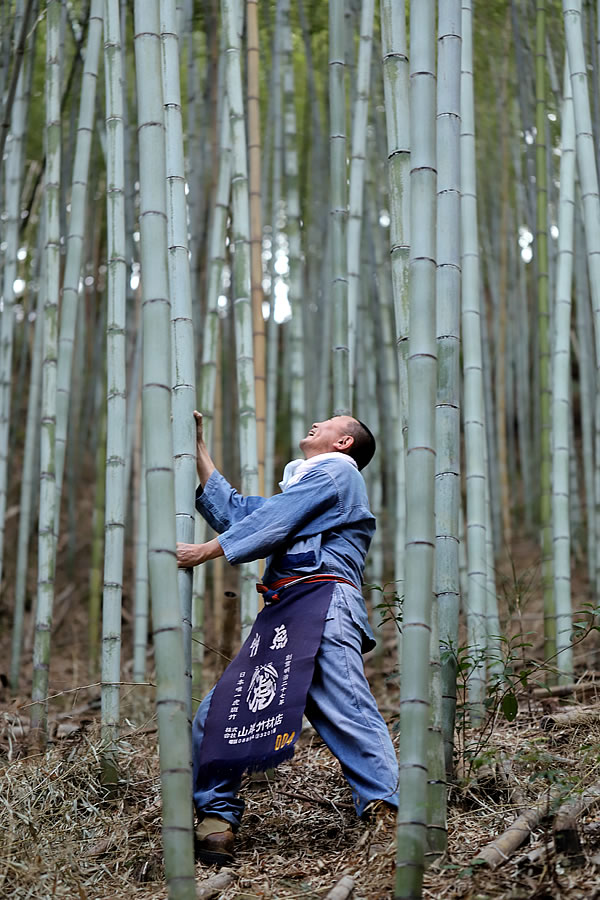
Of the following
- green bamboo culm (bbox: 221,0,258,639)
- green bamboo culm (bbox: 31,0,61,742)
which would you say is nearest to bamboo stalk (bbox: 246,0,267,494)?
green bamboo culm (bbox: 221,0,258,639)

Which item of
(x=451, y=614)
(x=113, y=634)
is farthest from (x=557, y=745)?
(x=113, y=634)

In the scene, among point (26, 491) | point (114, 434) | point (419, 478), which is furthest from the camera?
point (26, 491)

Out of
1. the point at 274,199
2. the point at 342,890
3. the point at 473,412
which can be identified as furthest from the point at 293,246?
the point at 342,890

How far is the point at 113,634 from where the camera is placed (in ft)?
7.70

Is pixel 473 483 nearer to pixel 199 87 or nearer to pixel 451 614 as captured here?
pixel 451 614

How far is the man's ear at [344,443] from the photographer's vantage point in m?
2.17

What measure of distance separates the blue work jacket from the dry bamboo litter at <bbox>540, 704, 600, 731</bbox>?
700mm

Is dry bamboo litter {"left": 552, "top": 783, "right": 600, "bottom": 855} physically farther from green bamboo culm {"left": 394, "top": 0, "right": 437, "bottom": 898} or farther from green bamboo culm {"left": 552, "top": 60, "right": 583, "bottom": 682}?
green bamboo culm {"left": 552, "top": 60, "right": 583, "bottom": 682}

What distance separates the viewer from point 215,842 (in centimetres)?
188

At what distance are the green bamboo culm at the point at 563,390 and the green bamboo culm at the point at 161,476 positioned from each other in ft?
5.27

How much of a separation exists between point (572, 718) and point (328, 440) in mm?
949

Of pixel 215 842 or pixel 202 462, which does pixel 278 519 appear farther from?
pixel 215 842

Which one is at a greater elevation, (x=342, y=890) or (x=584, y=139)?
(x=584, y=139)

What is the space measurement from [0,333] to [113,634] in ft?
4.60
